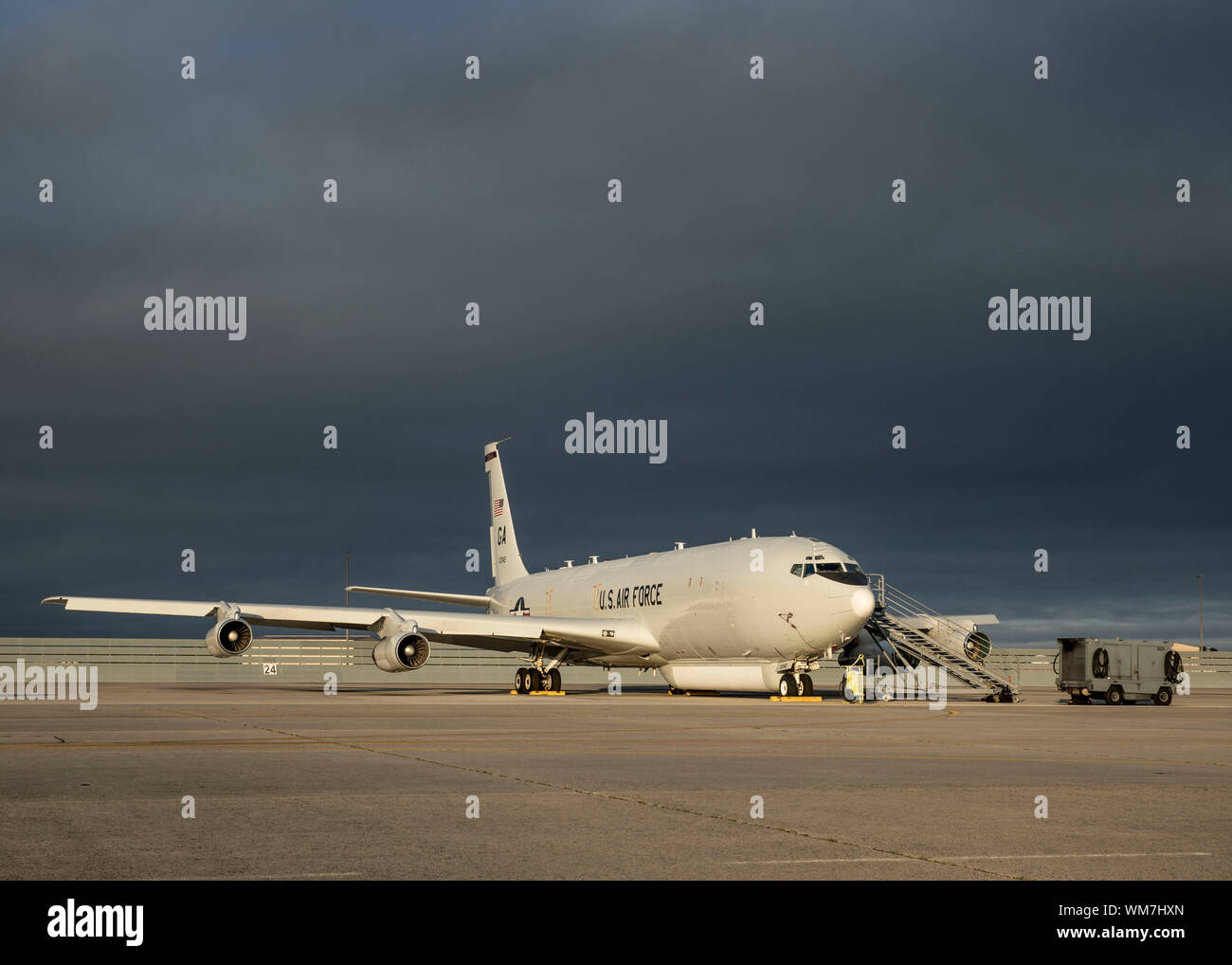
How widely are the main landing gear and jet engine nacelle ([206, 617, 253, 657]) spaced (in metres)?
10.6

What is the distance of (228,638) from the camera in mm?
41031

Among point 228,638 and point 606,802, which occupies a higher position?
point 228,638

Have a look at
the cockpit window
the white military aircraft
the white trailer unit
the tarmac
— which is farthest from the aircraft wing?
the tarmac

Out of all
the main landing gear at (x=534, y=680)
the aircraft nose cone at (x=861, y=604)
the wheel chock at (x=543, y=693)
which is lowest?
the wheel chock at (x=543, y=693)

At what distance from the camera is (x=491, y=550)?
2675 inches

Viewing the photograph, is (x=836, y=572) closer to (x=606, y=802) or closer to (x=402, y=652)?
(x=402, y=652)

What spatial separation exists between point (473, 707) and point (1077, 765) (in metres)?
19.6

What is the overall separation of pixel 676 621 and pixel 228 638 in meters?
15.4

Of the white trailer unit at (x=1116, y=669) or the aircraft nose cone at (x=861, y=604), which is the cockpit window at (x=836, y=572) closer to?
the aircraft nose cone at (x=861, y=604)

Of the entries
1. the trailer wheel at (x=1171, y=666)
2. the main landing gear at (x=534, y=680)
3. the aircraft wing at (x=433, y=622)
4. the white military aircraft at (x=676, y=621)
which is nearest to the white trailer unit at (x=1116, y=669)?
the trailer wheel at (x=1171, y=666)

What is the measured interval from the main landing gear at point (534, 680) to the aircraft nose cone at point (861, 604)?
583 inches

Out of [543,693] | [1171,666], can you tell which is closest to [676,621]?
[543,693]

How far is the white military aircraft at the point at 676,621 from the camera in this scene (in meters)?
37.7

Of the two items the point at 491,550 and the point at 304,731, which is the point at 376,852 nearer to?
the point at 304,731
